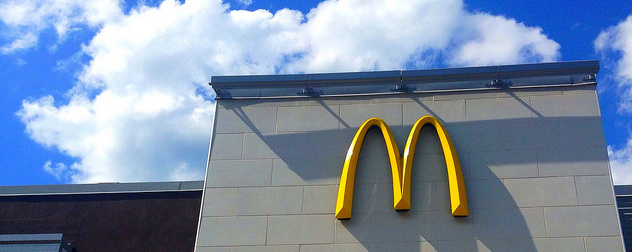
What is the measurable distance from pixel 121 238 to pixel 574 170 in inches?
354

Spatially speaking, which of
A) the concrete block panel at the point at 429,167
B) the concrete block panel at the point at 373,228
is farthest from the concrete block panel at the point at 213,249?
the concrete block panel at the point at 429,167

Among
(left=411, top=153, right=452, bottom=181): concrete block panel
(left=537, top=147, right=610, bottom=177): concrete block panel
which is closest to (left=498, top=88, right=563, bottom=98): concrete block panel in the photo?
(left=537, top=147, right=610, bottom=177): concrete block panel

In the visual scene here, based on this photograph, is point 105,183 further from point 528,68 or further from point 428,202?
point 528,68

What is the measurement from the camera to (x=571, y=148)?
1193 cm

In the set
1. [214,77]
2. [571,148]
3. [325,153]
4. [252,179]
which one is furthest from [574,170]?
[214,77]

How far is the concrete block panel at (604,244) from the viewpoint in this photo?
1097cm

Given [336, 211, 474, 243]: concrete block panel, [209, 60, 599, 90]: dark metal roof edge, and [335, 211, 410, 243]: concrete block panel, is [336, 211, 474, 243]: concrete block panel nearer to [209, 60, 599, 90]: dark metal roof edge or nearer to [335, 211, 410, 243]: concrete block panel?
[335, 211, 410, 243]: concrete block panel

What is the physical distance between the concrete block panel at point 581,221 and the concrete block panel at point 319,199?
3530 mm

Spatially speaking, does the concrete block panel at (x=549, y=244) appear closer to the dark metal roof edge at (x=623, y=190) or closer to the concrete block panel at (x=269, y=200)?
the concrete block panel at (x=269, y=200)

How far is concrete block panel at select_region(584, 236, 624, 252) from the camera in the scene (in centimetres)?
1097

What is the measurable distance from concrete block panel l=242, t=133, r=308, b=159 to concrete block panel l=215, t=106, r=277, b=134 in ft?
0.58

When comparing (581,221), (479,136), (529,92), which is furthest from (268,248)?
(529,92)

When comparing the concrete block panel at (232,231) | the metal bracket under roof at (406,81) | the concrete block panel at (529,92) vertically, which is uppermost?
the metal bracket under roof at (406,81)

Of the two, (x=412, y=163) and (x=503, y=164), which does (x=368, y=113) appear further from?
(x=503, y=164)
